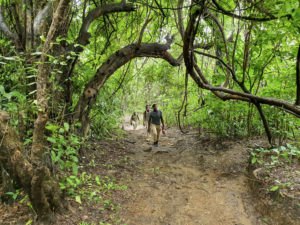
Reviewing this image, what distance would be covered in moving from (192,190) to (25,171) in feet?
10.2

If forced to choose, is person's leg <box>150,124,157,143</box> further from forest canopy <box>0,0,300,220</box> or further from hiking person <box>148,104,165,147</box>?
forest canopy <box>0,0,300,220</box>

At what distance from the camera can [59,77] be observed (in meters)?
4.00

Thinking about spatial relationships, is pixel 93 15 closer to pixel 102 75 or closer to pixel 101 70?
pixel 101 70

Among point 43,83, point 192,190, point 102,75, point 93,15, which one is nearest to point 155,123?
point 102,75

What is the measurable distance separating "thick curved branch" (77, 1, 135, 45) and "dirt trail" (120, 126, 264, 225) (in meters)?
3.32

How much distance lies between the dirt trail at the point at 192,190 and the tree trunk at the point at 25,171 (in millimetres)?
1256

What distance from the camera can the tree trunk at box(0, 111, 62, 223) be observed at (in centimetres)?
212

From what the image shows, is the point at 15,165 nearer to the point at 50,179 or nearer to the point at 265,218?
the point at 50,179

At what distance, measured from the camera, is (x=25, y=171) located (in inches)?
87.1

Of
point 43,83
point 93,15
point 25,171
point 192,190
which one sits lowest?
point 192,190

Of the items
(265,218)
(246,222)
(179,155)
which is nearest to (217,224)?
(246,222)

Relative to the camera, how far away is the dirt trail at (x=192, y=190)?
126 inches

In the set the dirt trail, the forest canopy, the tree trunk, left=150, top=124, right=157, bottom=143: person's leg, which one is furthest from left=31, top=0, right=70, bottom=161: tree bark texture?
left=150, top=124, right=157, bottom=143: person's leg

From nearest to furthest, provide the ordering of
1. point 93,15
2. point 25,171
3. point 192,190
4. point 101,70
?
point 25,171 → point 192,190 → point 93,15 → point 101,70
